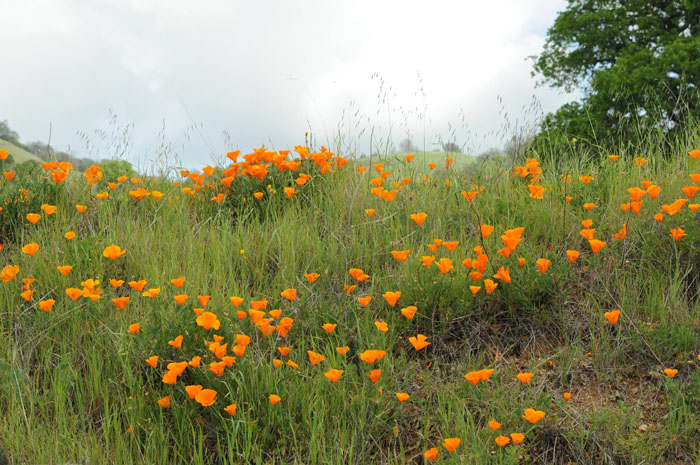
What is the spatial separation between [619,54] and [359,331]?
17.4m

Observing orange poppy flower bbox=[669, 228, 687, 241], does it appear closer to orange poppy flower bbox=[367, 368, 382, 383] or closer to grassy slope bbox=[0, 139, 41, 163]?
orange poppy flower bbox=[367, 368, 382, 383]

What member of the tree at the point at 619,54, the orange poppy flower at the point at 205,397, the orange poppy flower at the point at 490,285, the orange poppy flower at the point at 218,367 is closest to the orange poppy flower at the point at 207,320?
the orange poppy flower at the point at 218,367

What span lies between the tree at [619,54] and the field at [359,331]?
11.2 metres

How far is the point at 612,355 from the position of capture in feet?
9.88

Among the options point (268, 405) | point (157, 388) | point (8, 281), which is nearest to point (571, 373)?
point (268, 405)

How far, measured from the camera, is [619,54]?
56.1 feet

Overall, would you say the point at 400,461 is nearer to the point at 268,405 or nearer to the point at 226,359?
the point at 268,405

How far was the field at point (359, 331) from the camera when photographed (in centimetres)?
255

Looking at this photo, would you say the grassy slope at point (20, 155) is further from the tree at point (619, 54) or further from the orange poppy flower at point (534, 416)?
the tree at point (619, 54)

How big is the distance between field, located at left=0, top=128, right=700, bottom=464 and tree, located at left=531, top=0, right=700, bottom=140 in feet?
36.9

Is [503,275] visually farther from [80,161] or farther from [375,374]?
[80,161]

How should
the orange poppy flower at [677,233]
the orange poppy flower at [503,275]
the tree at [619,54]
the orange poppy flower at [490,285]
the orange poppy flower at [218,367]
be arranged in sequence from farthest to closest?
the tree at [619,54]
the orange poppy flower at [677,233]
the orange poppy flower at [503,275]
the orange poppy flower at [490,285]
the orange poppy flower at [218,367]

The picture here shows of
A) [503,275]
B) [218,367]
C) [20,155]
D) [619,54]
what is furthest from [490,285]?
[619,54]

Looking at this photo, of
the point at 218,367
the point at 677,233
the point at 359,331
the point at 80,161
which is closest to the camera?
the point at 218,367
